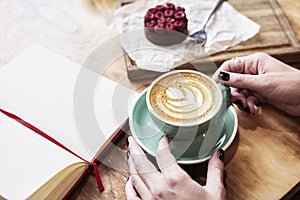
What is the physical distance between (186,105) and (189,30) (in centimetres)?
37

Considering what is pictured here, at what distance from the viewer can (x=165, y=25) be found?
3.16 feet

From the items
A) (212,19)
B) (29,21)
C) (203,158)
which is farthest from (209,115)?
(29,21)

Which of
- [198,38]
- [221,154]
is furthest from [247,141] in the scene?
[198,38]

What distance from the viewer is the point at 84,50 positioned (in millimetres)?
979

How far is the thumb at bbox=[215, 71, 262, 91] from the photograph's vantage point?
30.7 inches

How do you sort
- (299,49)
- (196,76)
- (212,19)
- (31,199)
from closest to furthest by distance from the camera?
1. (31,199)
2. (196,76)
3. (299,49)
4. (212,19)

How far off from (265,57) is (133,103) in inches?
11.6

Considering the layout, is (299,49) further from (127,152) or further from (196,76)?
(127,152)

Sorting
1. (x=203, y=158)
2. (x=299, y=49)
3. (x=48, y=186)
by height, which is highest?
(x=48, y=186)

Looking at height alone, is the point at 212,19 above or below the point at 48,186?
below

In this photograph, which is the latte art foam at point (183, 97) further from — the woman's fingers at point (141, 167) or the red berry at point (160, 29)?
the red berry at point (160, 29)

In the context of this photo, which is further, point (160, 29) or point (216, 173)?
point (160, 29)

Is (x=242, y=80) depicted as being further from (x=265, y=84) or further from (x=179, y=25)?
(x=179, y=25)

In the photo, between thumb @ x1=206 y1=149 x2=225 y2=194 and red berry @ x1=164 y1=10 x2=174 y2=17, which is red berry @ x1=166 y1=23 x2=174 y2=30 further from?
thumb @ x1=206 y1=149 x2=225 y2=194
